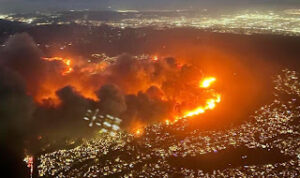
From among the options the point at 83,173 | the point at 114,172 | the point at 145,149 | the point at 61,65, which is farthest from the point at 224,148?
the point at 61,65

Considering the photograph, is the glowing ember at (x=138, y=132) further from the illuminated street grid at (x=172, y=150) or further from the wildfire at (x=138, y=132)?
the illuminated street grid at (x=172, y=150)

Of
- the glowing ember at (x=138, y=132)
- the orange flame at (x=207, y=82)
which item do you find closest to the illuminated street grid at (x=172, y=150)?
the glowing ember at (x=138, y=132)

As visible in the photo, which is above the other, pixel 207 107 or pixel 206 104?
pixel 206 104

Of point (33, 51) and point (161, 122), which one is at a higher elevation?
point (33, 51)

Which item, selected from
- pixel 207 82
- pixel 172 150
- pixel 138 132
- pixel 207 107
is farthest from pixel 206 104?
pixel 172 150

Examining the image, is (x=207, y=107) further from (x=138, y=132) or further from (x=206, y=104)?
(x=138, y=132)

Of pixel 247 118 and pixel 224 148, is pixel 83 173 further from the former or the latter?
pixel 247 118

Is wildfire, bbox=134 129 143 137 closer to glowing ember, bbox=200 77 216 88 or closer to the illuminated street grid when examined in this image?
the illuminated street grid

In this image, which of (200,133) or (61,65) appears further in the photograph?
(61,65)
